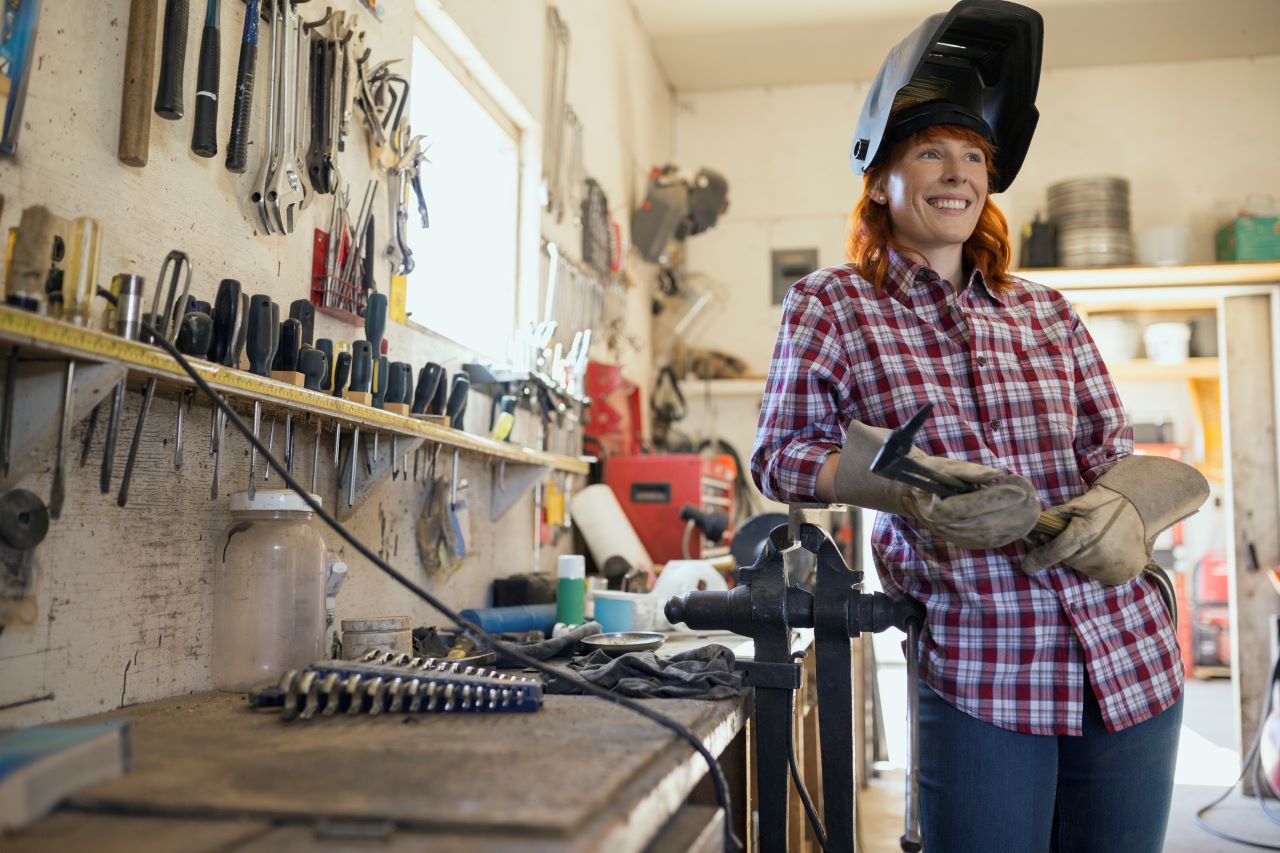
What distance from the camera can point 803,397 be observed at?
1.41 metres

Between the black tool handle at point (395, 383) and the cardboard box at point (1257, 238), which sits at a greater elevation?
the cardboard box at point (1257, 238)

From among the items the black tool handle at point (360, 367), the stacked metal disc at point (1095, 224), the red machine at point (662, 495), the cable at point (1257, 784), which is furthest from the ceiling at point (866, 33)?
the black tool handle at point (360, 367)

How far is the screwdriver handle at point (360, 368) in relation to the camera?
5.29ft

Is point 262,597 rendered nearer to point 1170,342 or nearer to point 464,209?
point 464,209

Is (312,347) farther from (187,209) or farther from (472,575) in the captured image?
(472,575)

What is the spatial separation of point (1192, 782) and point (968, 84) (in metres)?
3.63

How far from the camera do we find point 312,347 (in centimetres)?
150

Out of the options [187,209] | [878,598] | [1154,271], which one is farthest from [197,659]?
[1154,271]

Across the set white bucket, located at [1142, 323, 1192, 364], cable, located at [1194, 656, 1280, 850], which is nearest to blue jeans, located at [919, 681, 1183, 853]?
cable, located at [1194, 656, 1280, 850]

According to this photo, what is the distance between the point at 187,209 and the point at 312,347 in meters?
0.25

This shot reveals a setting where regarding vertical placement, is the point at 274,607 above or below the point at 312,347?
below

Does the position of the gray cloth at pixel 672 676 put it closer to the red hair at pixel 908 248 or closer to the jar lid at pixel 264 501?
the jar lid at pixel 264 501

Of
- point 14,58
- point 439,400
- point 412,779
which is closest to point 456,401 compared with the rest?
point 439,400

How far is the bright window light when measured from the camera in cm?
245
